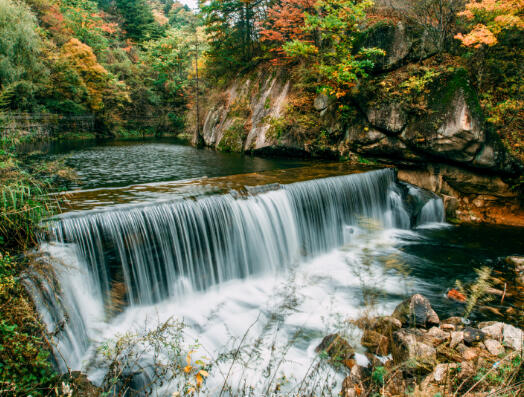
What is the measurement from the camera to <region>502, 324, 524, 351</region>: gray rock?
3701 millimetres

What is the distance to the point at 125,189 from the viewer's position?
7.68 m

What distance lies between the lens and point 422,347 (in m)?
3.72

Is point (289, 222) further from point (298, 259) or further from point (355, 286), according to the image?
point (355, 286)

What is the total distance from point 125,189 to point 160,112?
3226 cm

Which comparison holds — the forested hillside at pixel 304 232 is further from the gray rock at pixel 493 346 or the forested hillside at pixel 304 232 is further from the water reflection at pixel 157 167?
the water reflection at pixel 157 167

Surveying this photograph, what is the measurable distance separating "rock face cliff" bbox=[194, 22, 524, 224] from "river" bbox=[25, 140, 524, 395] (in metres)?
1.08

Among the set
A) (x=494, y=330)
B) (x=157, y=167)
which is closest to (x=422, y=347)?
(x=494, y=330)

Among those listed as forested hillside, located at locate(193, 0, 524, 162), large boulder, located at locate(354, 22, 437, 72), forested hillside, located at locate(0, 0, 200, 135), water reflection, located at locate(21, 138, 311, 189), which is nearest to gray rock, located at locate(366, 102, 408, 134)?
forested hillside, located at locate(193, 0, 524, 162)

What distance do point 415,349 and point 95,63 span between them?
3357cm

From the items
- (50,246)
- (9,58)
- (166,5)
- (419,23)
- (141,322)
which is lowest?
(141,322)

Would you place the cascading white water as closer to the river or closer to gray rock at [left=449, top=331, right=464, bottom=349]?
the river

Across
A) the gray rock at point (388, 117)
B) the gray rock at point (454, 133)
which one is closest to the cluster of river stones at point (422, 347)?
the gray rock at point (454, 133)

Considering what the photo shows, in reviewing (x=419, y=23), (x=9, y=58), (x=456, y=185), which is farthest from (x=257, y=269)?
(x=9, y=58)

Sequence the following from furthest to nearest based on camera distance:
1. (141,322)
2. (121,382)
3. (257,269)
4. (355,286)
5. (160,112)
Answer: (160,112)
(257,269)
(355,286)
(141,322)
(121,382)
